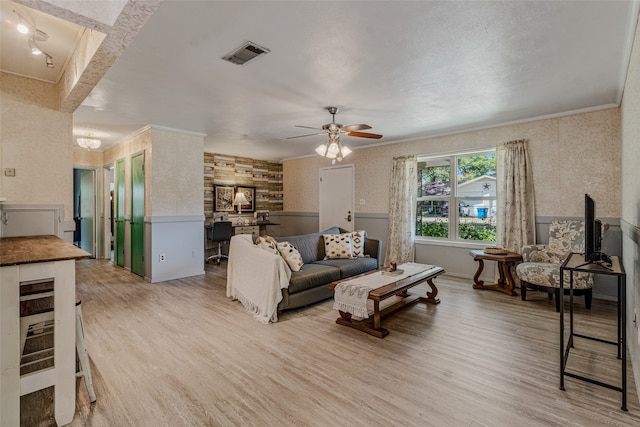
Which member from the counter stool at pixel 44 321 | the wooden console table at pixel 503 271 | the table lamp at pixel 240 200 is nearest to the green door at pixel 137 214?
the table lamp at pixel 240 200

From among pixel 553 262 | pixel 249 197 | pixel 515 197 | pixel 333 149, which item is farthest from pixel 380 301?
pixel 249 197

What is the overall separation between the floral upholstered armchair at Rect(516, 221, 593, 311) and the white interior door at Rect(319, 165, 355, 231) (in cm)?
331

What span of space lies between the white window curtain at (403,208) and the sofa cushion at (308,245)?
170 cm

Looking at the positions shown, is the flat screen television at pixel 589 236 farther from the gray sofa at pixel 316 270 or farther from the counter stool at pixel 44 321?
the counter stool at pixel 44 321

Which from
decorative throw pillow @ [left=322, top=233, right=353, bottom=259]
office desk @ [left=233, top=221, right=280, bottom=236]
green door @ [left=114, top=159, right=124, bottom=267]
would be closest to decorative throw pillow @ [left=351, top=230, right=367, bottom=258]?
decorative throw pillow @ [left=322, top=233, right=353, bottom=259]

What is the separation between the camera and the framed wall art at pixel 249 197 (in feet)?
24.7

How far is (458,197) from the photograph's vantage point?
17.4 ft

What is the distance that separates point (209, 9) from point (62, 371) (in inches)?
91.2

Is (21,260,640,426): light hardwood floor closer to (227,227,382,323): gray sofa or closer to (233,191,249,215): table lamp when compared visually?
(227,227,382,323): gray sofa

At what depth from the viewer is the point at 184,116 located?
425cm

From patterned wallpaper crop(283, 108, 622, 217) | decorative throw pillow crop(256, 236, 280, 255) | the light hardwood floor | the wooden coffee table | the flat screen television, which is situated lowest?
the light hardwood floor

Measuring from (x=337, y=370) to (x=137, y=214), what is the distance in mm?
4510

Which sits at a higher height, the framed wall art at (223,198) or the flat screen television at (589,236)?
the framed wall art at (223,198)

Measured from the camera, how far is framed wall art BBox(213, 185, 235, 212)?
7.00 m
